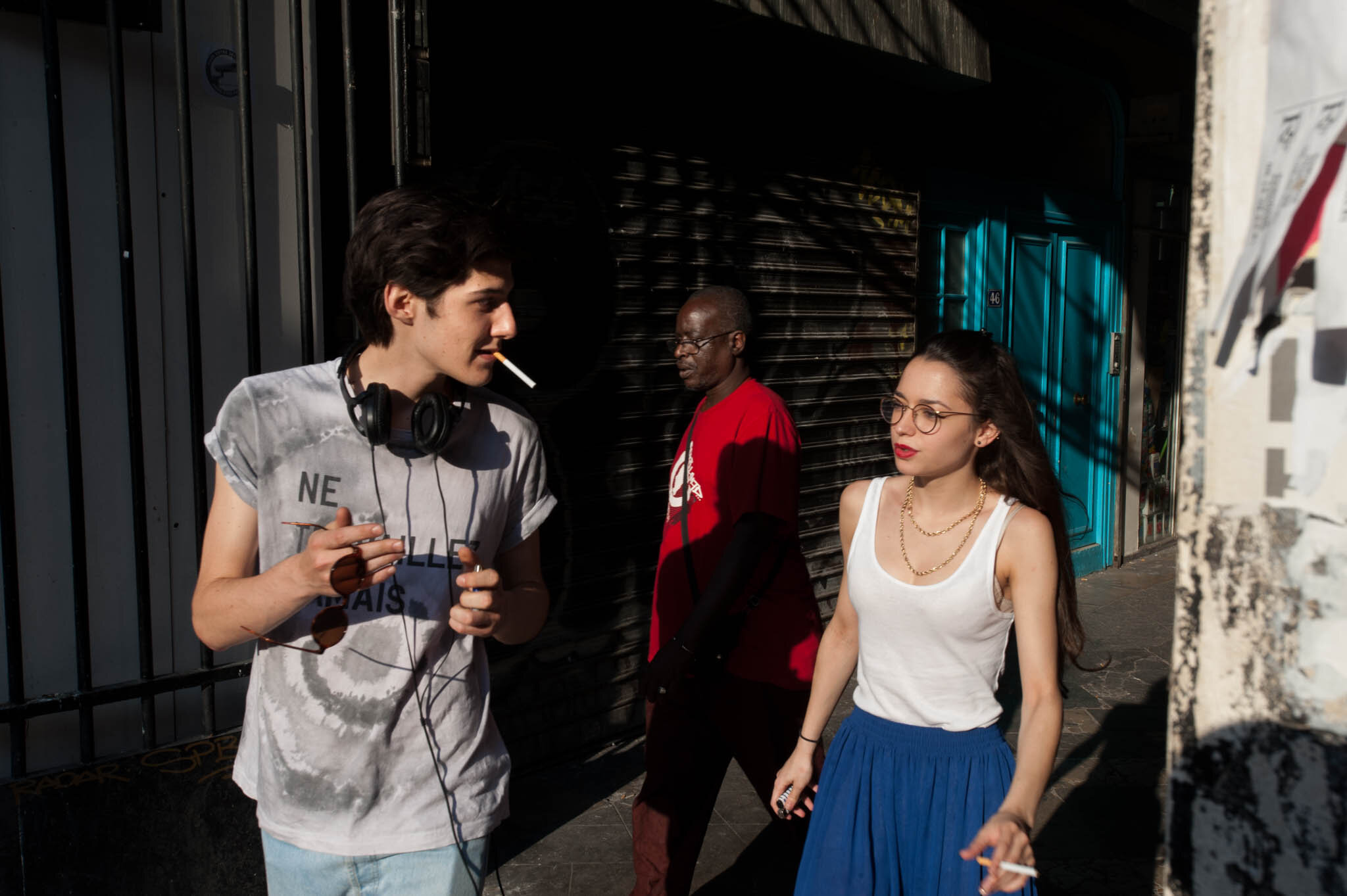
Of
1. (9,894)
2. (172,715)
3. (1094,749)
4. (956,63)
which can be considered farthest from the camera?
(956,63)

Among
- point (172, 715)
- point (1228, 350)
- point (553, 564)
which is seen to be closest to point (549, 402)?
point (553, 564)

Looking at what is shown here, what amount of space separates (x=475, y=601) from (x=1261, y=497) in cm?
124

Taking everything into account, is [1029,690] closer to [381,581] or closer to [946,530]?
[946,530]

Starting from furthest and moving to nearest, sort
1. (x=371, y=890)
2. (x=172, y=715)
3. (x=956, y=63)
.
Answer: (x=956, y=63)
(x=172, y=715)
(x=371, y=890)

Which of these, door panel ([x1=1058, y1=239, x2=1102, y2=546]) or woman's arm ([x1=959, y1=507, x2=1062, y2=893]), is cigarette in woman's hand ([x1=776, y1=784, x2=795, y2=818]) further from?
door panel ([x1=1058, y1=239, x2=1102, y2=546])

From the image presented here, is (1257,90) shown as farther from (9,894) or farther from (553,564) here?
(553,564)

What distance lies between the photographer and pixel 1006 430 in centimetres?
255

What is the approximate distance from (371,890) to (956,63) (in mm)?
5445

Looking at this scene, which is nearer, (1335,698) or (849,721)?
(1335,698)

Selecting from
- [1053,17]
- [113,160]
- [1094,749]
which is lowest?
[1094,749]

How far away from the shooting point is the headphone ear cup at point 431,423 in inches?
77.7

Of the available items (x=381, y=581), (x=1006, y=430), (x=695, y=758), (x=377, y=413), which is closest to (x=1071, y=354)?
(x=695, y=758)

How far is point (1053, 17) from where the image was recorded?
25.8ft

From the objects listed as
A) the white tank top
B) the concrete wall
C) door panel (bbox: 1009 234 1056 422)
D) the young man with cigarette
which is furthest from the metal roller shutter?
the concrete wall
